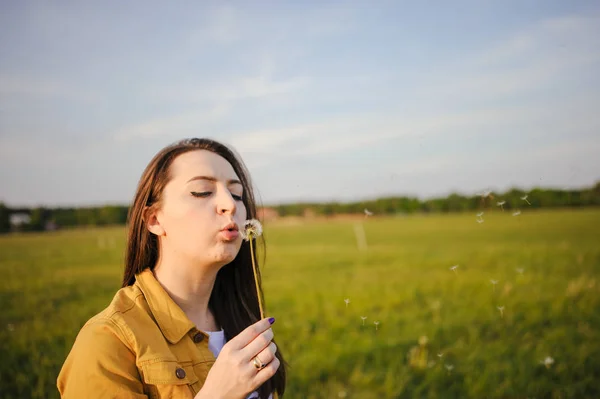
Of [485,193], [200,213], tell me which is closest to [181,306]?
[200,213]

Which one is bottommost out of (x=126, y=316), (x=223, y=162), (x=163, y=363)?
(x=163, y=363)

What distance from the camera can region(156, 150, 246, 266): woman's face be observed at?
7.69ft

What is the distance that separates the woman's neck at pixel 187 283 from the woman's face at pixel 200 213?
9cm

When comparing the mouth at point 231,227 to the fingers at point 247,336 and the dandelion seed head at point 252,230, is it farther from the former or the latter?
the fingers at point 247,336

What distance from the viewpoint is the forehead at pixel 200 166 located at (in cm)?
244

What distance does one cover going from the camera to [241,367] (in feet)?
6.42

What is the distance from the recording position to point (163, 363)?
2098mm

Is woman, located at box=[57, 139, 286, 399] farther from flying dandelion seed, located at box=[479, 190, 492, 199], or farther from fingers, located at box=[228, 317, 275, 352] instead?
flying dandelion seed, located at box=[479, 190, 492, 199]

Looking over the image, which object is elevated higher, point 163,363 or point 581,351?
point 163,363

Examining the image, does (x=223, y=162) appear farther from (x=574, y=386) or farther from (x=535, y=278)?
(x=535, y=278)

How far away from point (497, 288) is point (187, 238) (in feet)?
38.2

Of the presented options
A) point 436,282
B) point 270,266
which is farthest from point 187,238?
point 270,266

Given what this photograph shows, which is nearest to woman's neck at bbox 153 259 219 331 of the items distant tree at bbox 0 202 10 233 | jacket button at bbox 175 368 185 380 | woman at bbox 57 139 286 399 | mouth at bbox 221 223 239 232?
woman at bbox 57 139 286 399

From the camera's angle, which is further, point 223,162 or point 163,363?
point 223,162
